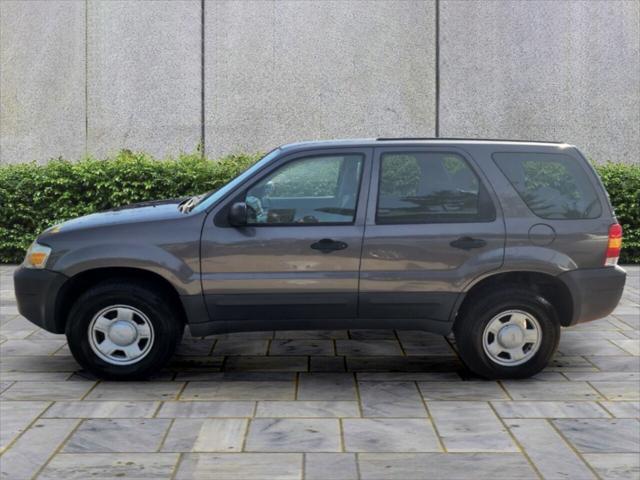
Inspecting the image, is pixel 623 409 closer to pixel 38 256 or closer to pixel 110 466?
pixel 110 466

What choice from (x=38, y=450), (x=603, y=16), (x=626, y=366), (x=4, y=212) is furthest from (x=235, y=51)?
(x=38, y=450)

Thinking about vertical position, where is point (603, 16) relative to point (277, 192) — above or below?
above

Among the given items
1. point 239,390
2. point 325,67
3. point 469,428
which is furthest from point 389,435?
point 325,67

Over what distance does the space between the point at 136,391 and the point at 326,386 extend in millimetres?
1248

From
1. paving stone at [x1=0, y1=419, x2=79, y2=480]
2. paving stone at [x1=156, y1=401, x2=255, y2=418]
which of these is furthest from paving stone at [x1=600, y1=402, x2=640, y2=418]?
paving stone at [x1=0, y1=419, x2=79, y2=480]

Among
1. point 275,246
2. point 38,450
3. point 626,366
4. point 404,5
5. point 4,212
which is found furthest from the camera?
point 404,5

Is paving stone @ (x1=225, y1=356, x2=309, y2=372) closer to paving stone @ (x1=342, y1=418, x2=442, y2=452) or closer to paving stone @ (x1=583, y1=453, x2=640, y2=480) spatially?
paving stone @ (x1=342, y1=418, x2=442, y2=452)

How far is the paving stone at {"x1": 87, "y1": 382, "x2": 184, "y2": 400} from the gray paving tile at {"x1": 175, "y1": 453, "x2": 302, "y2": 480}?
123 centimetres

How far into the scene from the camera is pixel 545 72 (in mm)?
13430

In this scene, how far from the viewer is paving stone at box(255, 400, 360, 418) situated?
5324mm

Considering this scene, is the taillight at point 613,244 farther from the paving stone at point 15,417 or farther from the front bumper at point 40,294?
the paving stone at point 15,417

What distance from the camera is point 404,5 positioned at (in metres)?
→ 13.4

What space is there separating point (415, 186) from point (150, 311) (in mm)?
1994

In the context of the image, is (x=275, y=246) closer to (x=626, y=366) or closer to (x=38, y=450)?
(x=38, y=450)
